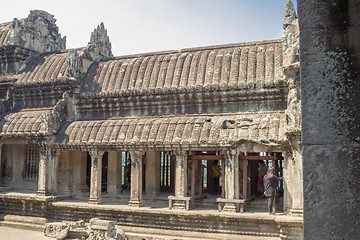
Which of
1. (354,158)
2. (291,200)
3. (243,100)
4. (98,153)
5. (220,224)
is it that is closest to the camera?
(354,158)

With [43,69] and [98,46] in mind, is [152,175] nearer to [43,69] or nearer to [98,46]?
[98,46]

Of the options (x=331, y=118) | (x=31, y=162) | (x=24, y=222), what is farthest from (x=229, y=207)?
(x=31, y=162)

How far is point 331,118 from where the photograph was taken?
2.44 m

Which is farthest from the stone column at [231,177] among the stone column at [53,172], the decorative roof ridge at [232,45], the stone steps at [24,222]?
the stone steps at [24,222]

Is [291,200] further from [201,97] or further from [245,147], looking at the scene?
[201,97]

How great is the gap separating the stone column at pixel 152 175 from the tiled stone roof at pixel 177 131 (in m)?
1.81

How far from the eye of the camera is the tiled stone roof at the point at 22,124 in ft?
46.3

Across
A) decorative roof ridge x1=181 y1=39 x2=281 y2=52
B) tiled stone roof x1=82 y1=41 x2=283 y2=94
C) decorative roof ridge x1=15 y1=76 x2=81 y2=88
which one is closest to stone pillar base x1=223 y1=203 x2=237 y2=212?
tiled stone roof x1=82 y1=41 x2=283 y2=94

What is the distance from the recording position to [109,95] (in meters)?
14.1

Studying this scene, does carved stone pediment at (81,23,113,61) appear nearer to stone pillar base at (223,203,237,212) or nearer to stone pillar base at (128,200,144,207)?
stone pillar base at (128,200,144,207)

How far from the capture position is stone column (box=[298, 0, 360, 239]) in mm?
2359

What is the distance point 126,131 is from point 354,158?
10.8 meters

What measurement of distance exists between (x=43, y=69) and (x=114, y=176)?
5788mm

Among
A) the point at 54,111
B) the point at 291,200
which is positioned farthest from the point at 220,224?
the point at 54,111
